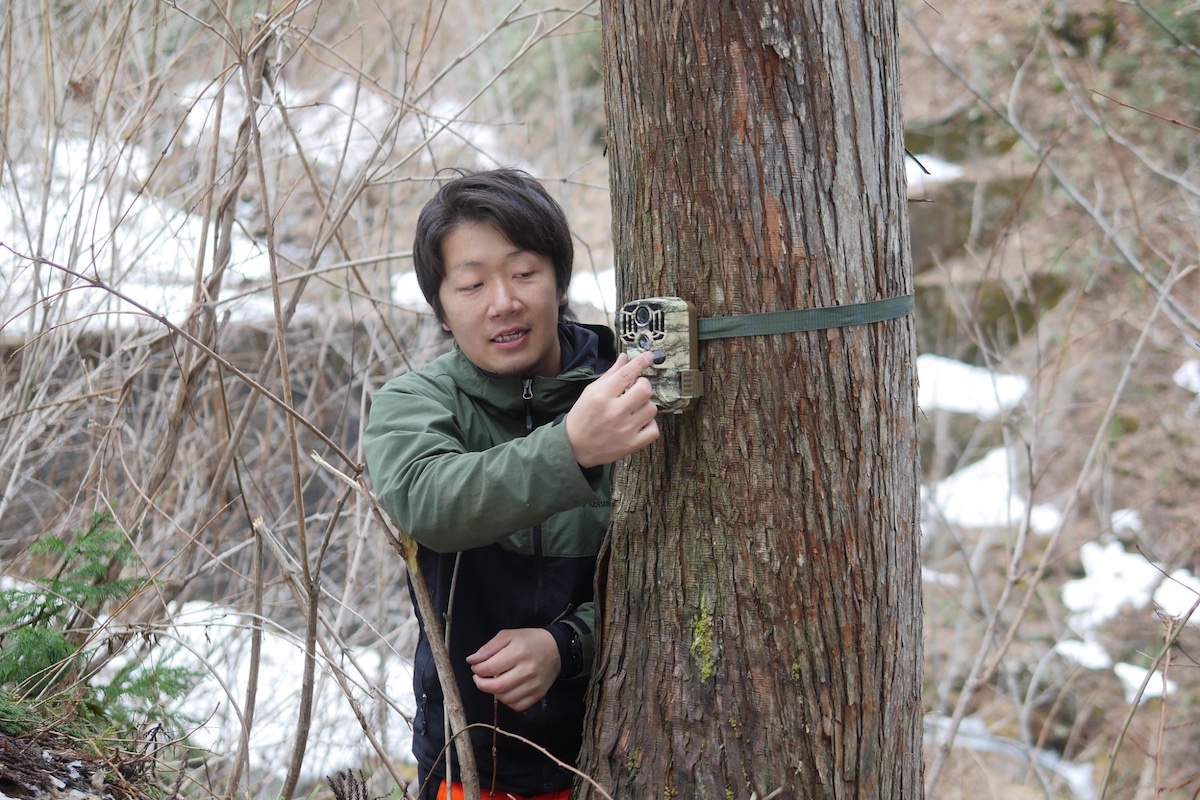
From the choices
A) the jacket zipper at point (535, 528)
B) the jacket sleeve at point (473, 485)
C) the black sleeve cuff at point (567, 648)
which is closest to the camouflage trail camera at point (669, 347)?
the jacket sleeve at point (473, 485)

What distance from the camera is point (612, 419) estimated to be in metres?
1.50

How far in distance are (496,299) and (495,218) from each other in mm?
155

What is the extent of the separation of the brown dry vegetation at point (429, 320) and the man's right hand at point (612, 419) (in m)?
0.56

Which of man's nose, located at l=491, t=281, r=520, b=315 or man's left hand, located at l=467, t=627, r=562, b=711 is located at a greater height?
man's nose, located at l=491, t=281, r=520, b=315

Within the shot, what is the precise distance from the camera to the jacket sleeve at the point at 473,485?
1.53 metres

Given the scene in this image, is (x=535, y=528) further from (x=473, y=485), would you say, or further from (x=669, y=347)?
(x=669, y=347)

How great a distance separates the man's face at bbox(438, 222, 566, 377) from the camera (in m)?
1.83

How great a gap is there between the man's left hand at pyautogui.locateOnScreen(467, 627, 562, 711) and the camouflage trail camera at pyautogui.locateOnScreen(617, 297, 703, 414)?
52 centimetres

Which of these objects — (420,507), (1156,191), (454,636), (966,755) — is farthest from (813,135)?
(1156,191)

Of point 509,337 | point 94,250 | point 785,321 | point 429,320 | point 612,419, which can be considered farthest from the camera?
point 429,320

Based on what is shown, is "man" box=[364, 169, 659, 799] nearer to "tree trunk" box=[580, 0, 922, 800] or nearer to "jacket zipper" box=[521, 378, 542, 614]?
"jacket zipper" box=[521, 378, 542, 614]

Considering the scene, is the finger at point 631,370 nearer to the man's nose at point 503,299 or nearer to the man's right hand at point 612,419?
the man's right hand at point 612,419

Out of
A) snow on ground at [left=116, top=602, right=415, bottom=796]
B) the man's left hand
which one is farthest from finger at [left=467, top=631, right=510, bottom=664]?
snow on ground at [left=116, top=602, right=415, bottom=796]

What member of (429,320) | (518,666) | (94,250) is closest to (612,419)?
(518,666)
